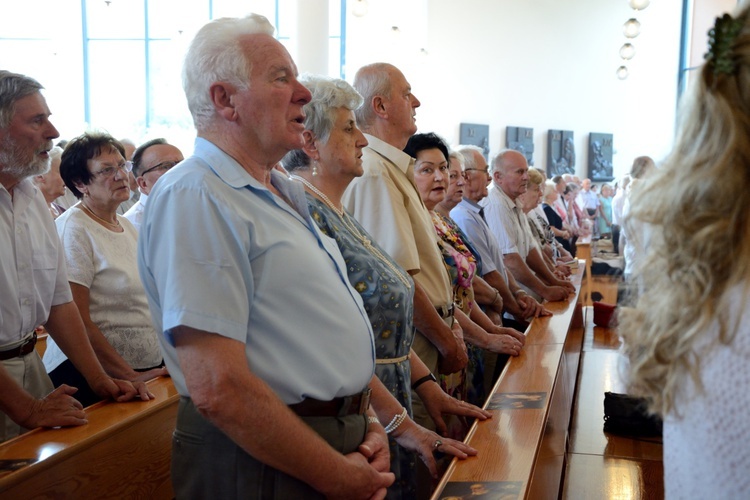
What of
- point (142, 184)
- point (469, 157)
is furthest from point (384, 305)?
point (469, 157)

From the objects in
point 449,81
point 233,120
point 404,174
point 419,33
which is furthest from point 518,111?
point 233,120

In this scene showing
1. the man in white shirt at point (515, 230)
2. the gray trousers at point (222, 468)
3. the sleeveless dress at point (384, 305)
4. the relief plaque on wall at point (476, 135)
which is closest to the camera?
the gray trousers at point (222, 468)

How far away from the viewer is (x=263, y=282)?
1554 millimetres

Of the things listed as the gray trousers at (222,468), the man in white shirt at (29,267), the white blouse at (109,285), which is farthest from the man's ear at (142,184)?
the gray trousers at (222,468)

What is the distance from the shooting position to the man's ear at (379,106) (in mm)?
3039

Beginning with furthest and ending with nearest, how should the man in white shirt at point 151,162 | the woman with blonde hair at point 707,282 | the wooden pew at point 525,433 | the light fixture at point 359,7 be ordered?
the light fixture at point 359,7 → the man in white shirt at point 151,162 → the wooden pew at point 525,433 → the woman with blonde hair at point 707,282

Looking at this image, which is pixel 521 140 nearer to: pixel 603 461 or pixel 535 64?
pixel 535 64

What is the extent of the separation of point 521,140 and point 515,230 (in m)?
11.2

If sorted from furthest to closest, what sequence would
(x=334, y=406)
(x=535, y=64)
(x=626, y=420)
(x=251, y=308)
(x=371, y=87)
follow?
(x=535, y=64) < (x=626, y=420) < (x=371, y=87) < (x=334, y=406) < (x=251, y=308)

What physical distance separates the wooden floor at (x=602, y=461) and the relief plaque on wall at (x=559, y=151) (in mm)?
13255

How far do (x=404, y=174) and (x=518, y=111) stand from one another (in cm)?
1406

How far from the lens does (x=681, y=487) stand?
1.04m

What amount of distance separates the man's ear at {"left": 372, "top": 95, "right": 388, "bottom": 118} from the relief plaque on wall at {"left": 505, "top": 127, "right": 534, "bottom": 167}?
13.3m

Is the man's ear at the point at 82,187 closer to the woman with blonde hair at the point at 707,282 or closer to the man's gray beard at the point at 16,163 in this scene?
the man's gray beard at the point at 16,163
